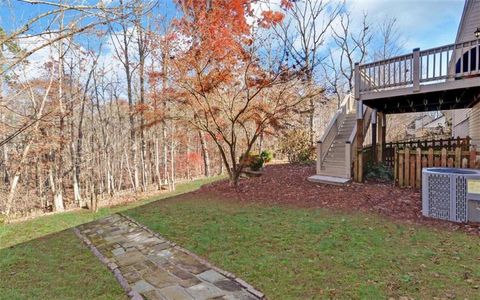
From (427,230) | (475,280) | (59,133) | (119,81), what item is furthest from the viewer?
(119,81)

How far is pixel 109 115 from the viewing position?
74.0 feet

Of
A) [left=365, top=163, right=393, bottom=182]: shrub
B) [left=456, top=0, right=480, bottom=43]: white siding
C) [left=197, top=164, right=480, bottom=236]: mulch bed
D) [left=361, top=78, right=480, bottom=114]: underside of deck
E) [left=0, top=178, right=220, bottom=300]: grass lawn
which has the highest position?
[left=456, top=0, right=480, bottom=43]: white siding

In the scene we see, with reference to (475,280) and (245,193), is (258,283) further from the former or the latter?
(245,193)

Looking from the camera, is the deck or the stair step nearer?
the deck

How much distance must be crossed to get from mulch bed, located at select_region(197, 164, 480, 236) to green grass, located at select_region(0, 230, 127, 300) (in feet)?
13.2

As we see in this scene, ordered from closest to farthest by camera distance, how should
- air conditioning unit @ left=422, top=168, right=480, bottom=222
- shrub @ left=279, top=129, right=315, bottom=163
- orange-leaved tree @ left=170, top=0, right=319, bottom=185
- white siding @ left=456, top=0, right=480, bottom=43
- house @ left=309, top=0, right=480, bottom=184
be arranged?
air conditioning unit @ left=422, top=168, right=480, bottom=222, house @ left=309, top=0, right=480, bottom=184, orange-leaved tree @ left=170, top=0, right=319, bottom=185, white siding @ left=456, top=0, right=480, bottom=43, shrub @ left=279, top=129, right=315, bottom=163

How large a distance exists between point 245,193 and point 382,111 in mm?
6629

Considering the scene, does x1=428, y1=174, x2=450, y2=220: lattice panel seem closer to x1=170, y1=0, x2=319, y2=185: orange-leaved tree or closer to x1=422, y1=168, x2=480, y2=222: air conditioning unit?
x1=422, y1=168, x2=480, y2=222: air conditioning unit

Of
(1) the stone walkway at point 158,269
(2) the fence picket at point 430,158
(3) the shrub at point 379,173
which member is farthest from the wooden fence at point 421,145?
(1) the stone walkway at point 158,269

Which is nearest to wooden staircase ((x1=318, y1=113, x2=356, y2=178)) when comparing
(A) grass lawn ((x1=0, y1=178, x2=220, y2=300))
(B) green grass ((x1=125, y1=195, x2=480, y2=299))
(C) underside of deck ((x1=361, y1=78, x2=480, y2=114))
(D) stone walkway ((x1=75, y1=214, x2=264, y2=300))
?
(C) underside of deck ((x1=361, y1=78, x2=480, y2=114))

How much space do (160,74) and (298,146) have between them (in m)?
7.37

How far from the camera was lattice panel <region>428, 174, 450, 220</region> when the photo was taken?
197 inches

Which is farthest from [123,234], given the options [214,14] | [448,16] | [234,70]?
[448,16]

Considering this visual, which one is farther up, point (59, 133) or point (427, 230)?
point (59, 133)
